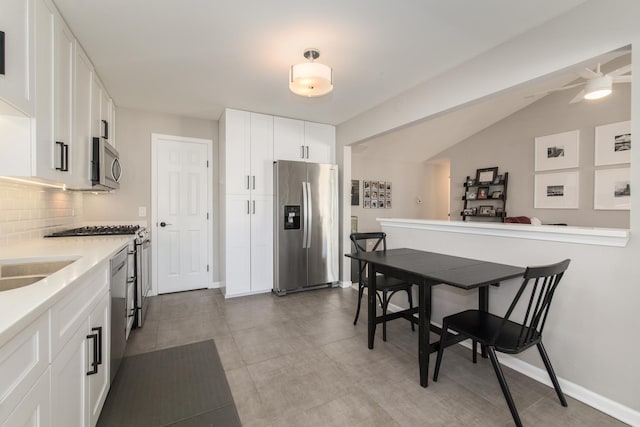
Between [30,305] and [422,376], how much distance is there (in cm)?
211

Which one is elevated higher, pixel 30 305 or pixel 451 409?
pixel 30 305

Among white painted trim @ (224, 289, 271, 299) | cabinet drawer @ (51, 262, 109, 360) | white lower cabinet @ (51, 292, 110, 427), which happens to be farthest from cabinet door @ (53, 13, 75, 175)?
white painted trim @ (224, 289, 271, 299)

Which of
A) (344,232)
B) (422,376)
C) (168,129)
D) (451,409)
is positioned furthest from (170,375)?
(168,129)

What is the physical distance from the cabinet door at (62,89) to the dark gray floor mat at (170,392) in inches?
60.9

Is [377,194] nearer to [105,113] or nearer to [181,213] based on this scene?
[181,213]

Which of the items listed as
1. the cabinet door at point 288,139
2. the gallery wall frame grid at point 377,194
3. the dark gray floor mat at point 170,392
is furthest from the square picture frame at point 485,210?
the dark gray floor mat at point 170,392

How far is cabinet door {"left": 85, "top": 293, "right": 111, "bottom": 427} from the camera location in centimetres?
141

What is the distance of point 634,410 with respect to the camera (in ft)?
5.39

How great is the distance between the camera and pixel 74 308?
1.20 meters

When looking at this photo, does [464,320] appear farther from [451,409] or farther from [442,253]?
[442,253]

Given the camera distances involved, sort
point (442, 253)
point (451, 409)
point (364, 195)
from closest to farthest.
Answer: point (451, 409)
point (442, 253)
point (364, 195)

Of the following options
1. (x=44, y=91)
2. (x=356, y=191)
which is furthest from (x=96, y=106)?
(x=356, y=191)

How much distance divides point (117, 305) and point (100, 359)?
50 centimetres

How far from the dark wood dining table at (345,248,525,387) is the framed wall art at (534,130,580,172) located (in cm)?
382
